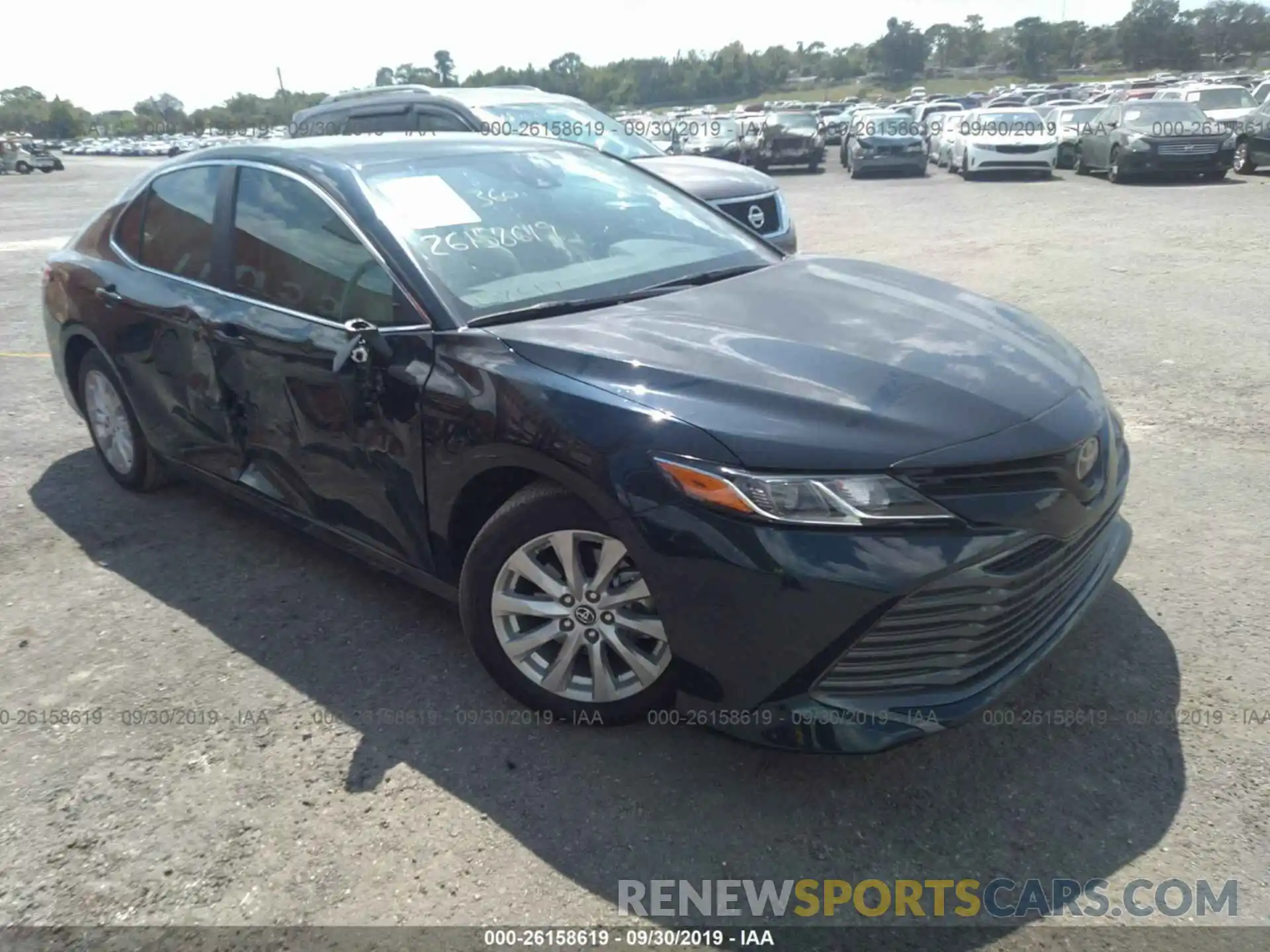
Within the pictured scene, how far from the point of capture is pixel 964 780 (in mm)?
2773

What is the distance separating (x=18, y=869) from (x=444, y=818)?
1091 mm

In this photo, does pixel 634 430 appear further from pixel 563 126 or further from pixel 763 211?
pixel 563 126

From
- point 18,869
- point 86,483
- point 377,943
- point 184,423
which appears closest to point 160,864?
point 18,869

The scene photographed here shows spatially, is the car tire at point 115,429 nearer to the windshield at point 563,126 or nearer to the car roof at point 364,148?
the car roof at point 364,148

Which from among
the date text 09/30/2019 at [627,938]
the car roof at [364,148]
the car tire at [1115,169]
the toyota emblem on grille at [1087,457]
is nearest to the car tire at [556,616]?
the date text 09/30/2019 at [627,938]

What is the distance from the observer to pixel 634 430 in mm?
2629

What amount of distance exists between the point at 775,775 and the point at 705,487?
0.90m

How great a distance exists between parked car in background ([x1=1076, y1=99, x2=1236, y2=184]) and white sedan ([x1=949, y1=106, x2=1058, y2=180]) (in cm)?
135

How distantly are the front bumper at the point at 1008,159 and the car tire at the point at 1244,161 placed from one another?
3197mm

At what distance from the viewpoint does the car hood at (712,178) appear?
26.3 feet

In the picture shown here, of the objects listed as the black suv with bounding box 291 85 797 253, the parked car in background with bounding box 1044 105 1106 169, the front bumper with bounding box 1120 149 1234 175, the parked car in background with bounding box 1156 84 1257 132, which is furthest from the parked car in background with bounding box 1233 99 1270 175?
the black suv with bounding box 291 85 797 253

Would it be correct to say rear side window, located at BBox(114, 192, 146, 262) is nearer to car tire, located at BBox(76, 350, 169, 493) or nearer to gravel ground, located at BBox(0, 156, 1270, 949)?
car tire, located at BBox(76, 350, 169, 493)

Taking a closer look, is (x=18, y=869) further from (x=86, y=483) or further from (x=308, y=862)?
(x=86, y=483)

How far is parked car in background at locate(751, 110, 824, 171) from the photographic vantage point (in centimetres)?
2552
